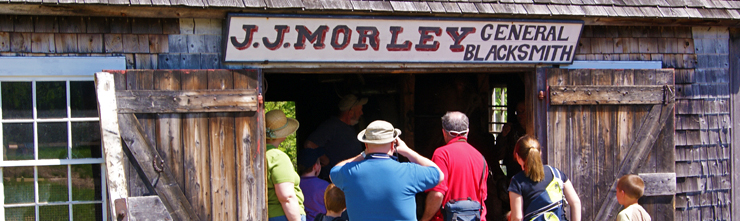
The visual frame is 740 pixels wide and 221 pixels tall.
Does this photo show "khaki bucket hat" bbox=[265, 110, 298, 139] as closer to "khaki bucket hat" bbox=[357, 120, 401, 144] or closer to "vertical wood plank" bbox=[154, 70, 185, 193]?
"vertical wood plank" bbox=[154, 70, 185, 193]

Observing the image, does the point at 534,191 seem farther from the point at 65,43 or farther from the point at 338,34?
the point at 65,43

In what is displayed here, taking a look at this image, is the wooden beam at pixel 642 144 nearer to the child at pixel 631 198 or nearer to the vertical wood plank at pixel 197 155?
the child at pixel 631 198

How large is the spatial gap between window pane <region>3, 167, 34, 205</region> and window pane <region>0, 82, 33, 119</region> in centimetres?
38

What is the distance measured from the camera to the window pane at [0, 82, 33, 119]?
4.25 meters

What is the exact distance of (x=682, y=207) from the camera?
18.4 ft

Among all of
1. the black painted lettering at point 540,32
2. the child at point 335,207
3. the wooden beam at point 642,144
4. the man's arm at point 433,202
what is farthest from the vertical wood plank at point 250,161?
the wooden beam at point 642,144

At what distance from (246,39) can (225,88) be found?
377 mm

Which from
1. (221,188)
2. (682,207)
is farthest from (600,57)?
(221,188)

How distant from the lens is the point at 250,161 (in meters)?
4.40

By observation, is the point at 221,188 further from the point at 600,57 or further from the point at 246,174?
the point at 600,57

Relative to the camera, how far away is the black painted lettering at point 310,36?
443 cm

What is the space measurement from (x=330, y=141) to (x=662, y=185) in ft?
9.85

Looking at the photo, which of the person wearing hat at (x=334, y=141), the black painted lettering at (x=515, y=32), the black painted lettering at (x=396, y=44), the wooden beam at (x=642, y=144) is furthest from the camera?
the person wearing hat at (x=334, y=141)

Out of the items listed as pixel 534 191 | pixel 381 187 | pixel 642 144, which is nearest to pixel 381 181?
pixel 381 187
